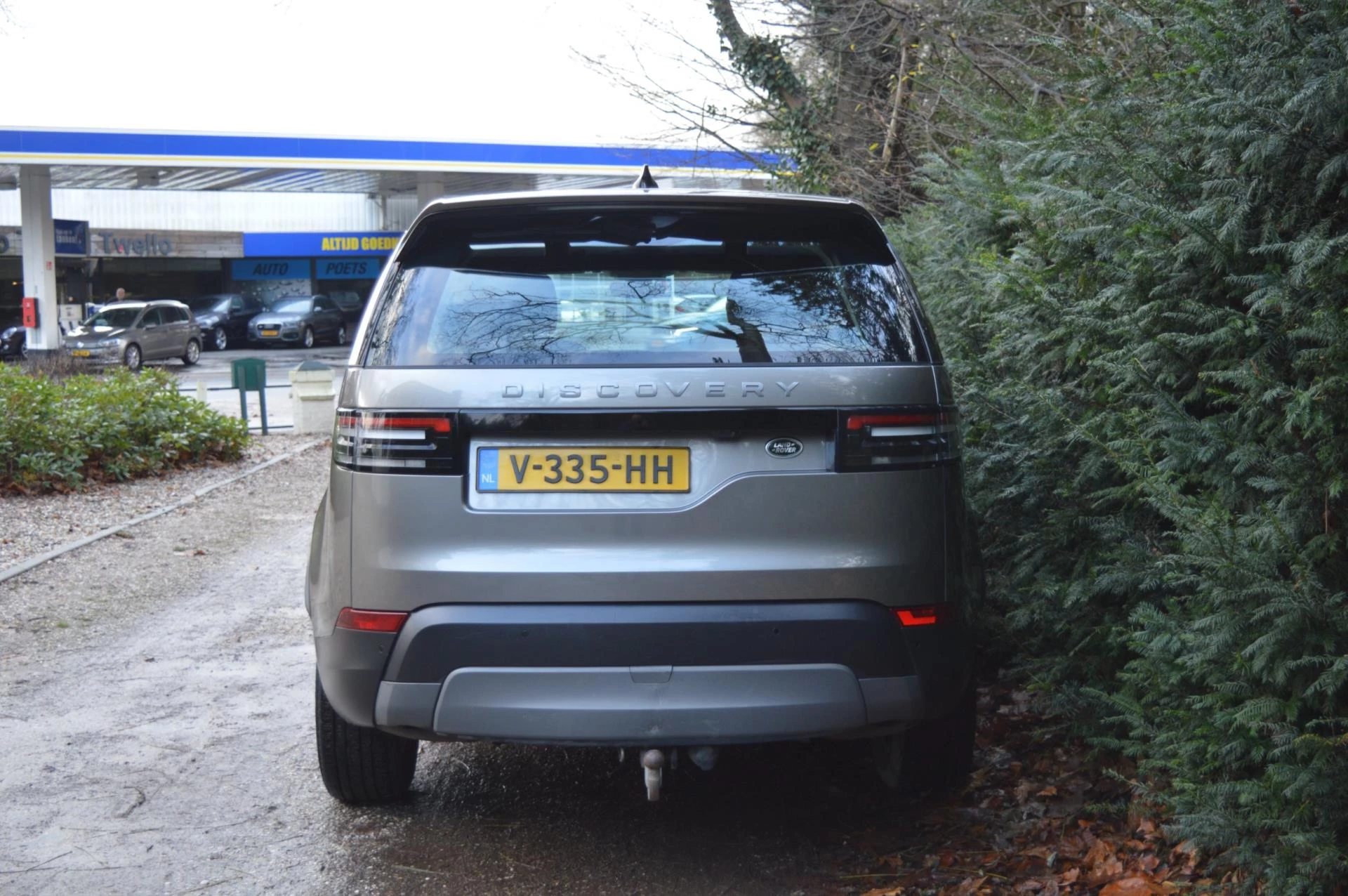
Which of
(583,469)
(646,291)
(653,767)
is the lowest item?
(653,767)

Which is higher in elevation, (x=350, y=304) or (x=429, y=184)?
(x=429, y=184)

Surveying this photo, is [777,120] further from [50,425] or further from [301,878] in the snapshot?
[301,878]

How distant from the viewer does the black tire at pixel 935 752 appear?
3959mm

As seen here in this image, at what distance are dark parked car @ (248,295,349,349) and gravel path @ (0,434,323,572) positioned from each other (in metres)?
29.8

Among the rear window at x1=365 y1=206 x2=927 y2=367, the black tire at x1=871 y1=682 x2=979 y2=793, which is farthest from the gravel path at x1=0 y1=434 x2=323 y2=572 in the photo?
the black tire at x1=871 y1=682 x2=979 y2=793

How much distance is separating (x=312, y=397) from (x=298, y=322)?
26.0 metres

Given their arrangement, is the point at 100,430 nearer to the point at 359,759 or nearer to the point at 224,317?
the point at 359,759

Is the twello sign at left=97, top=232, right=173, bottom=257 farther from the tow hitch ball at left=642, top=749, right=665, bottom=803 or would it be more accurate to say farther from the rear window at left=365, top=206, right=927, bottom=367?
the tow hitch ball at left=642, top=749, right=665, bottom=803

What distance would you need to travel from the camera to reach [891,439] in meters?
3.34

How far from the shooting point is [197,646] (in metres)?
6.44

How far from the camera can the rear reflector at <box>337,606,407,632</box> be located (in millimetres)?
3297

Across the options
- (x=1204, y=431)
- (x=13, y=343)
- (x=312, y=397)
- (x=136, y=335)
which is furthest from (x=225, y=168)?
(x=1204, y=431)

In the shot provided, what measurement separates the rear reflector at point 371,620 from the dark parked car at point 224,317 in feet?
131

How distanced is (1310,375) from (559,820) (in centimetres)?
258
